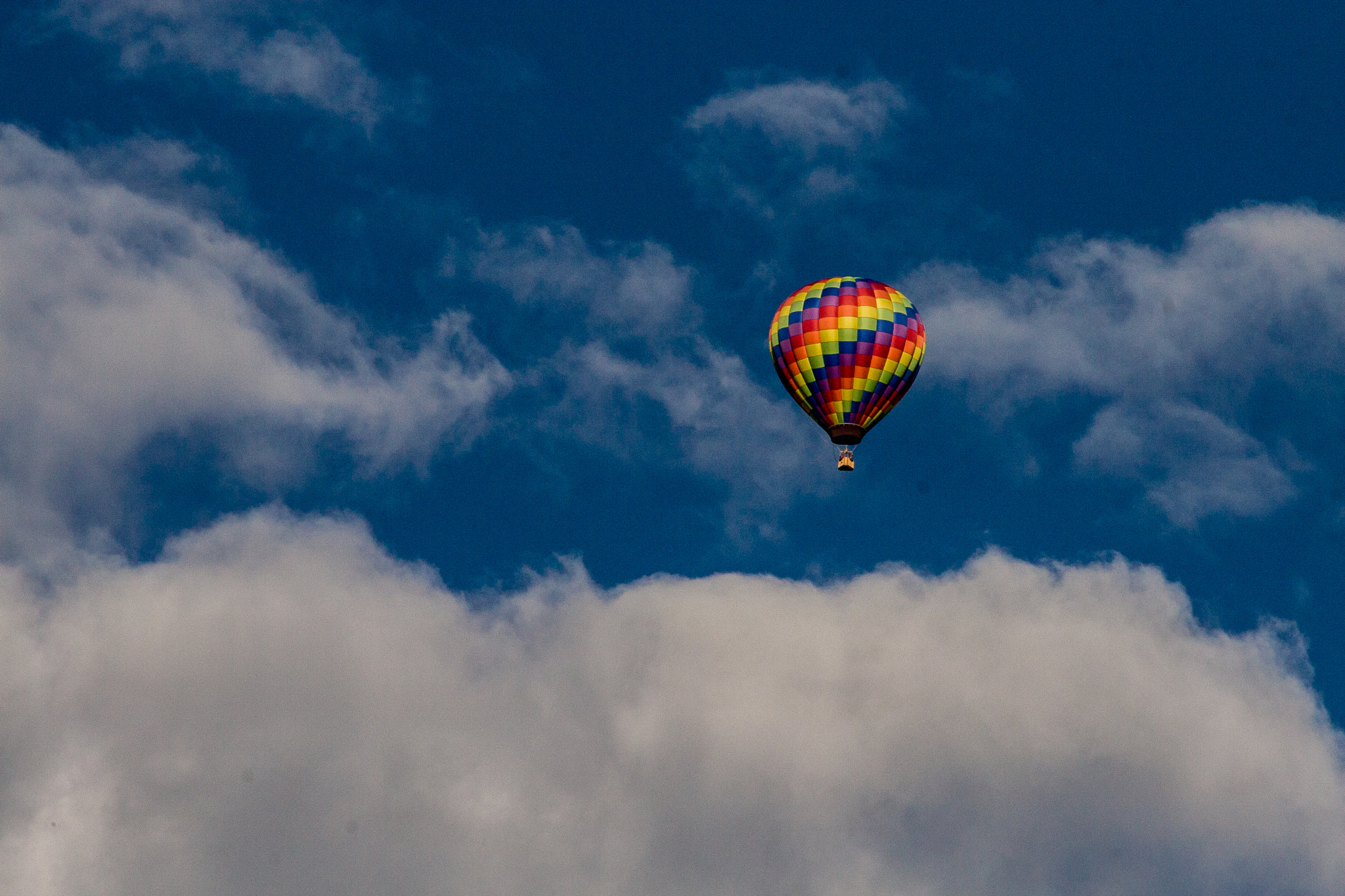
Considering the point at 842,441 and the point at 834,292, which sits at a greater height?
the point at 834,292

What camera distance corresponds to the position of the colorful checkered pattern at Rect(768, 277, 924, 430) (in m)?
110

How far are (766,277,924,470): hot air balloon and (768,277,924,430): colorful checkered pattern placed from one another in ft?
0.14

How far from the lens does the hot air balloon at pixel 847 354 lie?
110 m

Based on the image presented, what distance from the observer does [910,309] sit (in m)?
114

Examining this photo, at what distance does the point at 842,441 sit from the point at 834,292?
1023 centimetres

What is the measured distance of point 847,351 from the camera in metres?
110

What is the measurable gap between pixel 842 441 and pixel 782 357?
756 centimetres

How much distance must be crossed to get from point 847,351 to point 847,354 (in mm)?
270

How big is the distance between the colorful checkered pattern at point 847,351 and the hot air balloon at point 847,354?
43 millimetres

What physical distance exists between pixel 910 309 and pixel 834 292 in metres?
5.95

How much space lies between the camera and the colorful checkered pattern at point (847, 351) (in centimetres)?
10975

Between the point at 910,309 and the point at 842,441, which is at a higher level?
the point at 910,309

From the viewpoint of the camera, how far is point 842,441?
109250 mm

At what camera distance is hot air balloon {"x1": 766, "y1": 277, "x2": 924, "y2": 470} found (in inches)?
4318
